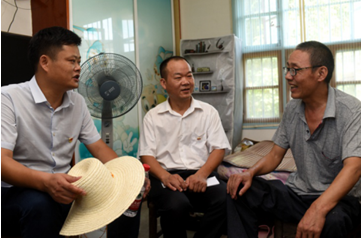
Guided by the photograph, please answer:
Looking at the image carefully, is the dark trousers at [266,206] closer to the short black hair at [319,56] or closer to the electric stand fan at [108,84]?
the short black hair at [319,56]

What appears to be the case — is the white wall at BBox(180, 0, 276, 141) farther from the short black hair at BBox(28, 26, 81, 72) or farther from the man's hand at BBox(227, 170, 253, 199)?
the short black hair at BBox(28, 26, 81, 72)

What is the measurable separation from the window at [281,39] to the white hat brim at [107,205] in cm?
360

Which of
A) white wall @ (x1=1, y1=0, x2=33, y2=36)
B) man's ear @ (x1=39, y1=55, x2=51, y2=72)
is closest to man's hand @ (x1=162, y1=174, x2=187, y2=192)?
man's ear @ (x1=39, y1=55, x2=51, y2=72)

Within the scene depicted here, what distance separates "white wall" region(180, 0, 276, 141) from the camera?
489cm

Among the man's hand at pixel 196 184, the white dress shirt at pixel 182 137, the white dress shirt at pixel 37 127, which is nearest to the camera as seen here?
the white dress shirt at pixel 37 127

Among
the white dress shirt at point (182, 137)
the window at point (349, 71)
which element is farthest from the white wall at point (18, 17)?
the window at point (349, 71)

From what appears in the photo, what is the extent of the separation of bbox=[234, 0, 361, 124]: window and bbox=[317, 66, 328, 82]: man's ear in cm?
301

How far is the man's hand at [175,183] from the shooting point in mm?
2021

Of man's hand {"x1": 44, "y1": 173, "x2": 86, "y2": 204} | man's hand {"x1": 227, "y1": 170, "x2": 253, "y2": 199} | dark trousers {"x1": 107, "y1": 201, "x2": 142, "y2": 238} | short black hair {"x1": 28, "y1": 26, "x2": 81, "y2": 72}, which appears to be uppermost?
short black hair {"x1": 28, "y1": 26, "x2": 81, "y2": 72}

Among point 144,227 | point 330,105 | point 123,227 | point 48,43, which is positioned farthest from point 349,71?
point 48,43

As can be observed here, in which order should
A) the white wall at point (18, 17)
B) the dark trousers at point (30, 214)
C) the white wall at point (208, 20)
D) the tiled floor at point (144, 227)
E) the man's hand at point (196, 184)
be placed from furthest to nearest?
1. the white wall at point (208, 20)
2. the tiled floor at point (144, 227)
3. the white wall at point (18, 17)
4. the man's hand at point (196, 184)
5. the dark trousers at point (30, 214)

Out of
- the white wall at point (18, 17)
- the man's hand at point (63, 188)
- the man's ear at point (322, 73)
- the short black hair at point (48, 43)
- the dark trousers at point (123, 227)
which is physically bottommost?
the dark trousers at point (123, 227)

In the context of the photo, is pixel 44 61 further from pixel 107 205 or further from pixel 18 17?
pixel 18 17

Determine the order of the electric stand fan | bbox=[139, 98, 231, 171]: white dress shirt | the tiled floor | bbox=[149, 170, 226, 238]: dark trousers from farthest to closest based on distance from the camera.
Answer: the tiled floor, bbox=[139, 98, 231, 171]: white dress shirt, the electric stand fan, bbox=[149, 170, 226, 238]: dark trousers
